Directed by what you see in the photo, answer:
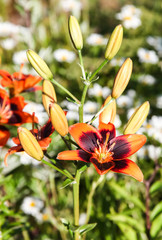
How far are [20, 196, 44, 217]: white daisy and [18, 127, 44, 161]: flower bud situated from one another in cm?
87

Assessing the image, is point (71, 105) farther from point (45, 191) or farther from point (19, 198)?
point (19, 198)

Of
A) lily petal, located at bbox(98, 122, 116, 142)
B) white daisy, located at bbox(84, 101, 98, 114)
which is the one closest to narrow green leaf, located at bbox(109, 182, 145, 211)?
lily petal, located at bbox(98, 122, 116, 142)

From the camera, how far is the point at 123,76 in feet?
2.40

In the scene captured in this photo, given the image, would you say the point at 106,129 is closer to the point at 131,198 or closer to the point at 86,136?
the point at 86,136

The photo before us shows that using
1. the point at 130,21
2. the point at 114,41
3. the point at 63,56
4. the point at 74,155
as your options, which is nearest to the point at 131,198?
the point at 74,155

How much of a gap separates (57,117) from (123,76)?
0.21 m

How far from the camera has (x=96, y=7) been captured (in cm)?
431

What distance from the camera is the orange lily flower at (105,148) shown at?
0.67m

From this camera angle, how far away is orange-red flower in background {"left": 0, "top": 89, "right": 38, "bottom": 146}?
36.0 inches

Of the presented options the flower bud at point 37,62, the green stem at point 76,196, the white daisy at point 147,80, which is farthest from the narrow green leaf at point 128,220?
the white daisy at point 147,80

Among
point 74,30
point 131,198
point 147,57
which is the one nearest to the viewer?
point 74,30

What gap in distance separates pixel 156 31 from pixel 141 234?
2.46 m

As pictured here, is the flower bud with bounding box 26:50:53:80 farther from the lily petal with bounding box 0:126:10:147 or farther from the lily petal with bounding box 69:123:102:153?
the lily petal with bounding box 0:126:10:147

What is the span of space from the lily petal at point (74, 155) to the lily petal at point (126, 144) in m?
0.09
